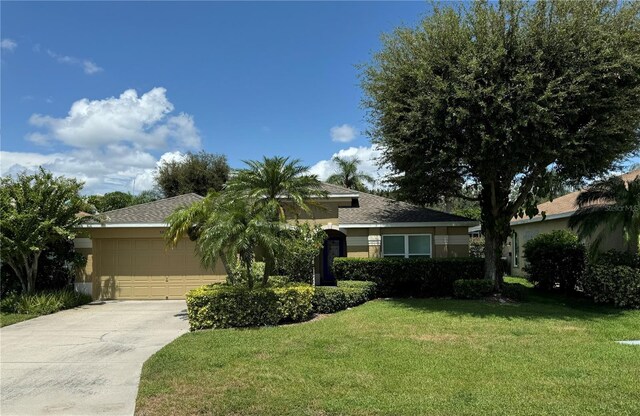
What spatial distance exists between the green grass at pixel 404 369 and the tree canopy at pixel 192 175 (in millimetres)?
30230

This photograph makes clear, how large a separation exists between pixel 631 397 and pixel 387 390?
9.75 ft

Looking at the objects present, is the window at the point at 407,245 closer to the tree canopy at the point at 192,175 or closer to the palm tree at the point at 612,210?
the palm tree at the point at 612,210

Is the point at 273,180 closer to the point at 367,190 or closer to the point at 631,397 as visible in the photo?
the point at 631,397

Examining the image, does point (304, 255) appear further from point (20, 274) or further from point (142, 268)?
point (20, 274)

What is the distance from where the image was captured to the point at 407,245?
18.1m

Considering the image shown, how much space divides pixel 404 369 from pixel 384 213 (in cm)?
1196

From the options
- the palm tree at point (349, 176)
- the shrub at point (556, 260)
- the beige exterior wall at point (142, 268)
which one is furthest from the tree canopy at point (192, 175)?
the shrub at point (556, 260)

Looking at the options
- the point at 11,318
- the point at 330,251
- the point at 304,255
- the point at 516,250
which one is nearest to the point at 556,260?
the point at 330,251

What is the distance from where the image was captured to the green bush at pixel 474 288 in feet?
48.8

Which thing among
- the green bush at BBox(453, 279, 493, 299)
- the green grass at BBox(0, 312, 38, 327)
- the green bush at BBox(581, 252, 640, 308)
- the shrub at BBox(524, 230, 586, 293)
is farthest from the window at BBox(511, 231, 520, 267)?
the green grass at BBox(0, 312, 38, 327)

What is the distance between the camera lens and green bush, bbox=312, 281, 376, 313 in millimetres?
12992

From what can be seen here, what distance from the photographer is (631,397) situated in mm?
5688

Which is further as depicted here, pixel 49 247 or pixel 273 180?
pixel 49 247

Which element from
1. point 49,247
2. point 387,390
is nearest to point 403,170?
point 387,390
